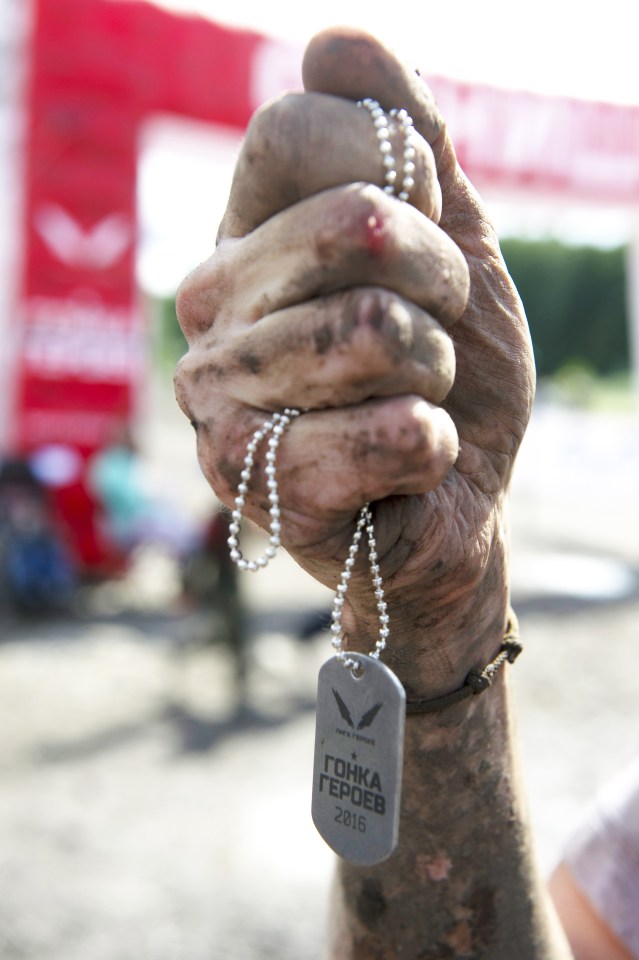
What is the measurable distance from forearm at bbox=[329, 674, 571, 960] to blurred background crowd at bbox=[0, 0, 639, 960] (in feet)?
6.53

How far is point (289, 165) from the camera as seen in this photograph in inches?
28.4

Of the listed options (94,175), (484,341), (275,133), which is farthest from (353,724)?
(94,175)

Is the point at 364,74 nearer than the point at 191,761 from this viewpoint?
Yes

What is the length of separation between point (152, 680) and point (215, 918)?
2.25 metres

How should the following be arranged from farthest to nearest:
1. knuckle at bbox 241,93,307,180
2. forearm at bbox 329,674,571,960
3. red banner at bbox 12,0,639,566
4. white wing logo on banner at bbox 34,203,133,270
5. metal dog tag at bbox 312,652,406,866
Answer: white wing logo on banner at bbox 34,203,133,270 < red banner at bbox 12,0,639,566 < forearm at bbox 329,674,571,960 < metal dog tag at bbox 312,652,406,866 < knuckle at bbox 241,93,307,180

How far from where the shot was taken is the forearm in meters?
1.02

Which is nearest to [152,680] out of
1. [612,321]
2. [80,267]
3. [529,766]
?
[529,766]

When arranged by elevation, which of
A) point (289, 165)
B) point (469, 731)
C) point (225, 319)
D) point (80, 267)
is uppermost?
point (289, 165)

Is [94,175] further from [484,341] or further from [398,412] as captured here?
[398,412]

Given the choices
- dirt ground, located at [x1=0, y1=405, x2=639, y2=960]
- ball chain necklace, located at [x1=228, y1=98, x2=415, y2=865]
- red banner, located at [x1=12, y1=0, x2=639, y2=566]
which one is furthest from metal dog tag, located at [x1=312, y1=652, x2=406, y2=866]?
red banner, located at [x1=12, y1=0, x2=639, y2=566]

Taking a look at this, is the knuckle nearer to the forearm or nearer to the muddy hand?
the muddy hand

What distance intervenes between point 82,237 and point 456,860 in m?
6.49

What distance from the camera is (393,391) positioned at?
0.75 metres

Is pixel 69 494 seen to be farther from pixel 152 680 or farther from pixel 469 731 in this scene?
pixel 469 731
